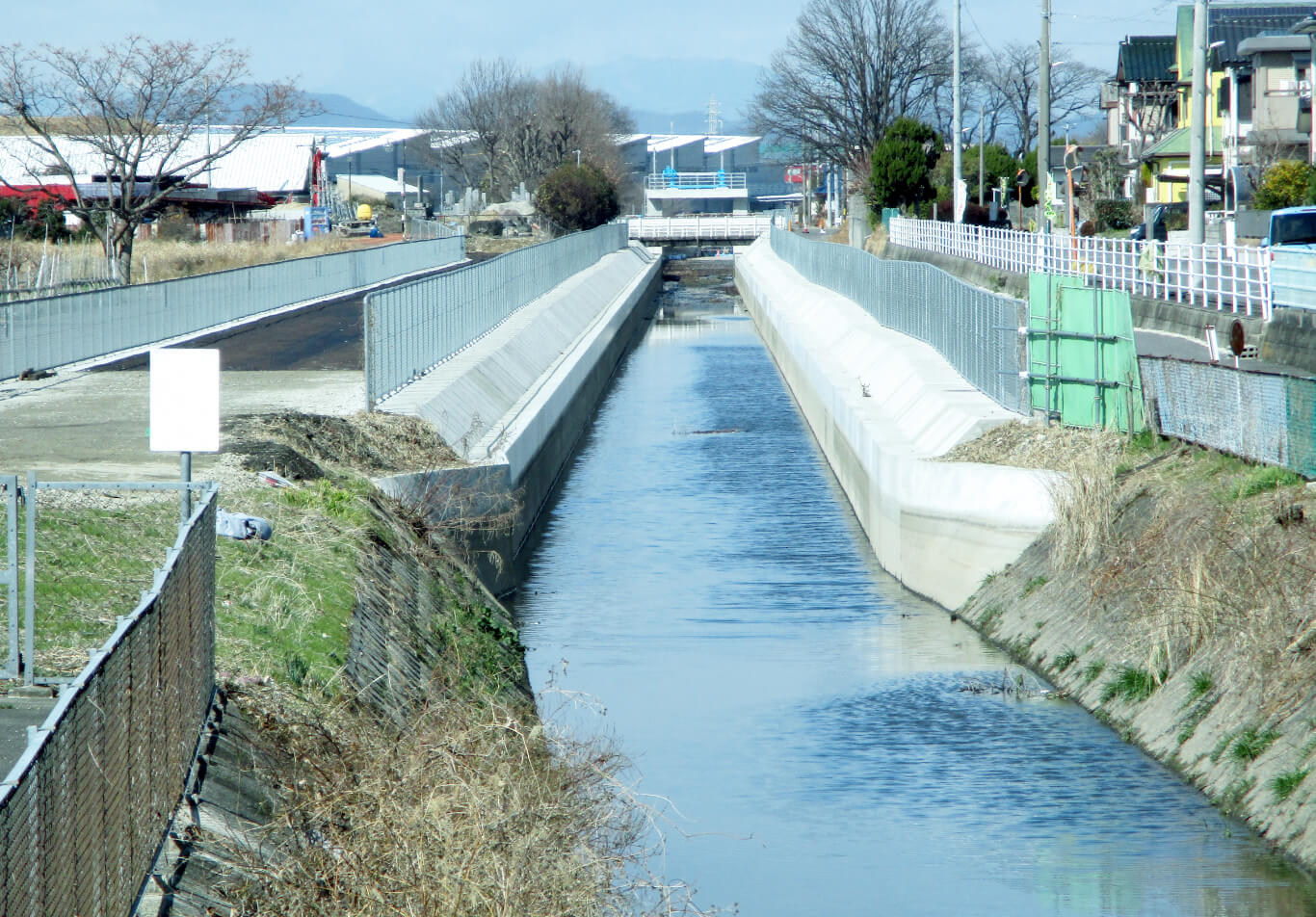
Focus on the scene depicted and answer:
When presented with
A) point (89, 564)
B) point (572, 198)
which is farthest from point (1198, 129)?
point (572, 198)

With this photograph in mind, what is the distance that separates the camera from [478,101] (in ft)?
545

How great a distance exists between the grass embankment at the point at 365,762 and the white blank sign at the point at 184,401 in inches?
52.2

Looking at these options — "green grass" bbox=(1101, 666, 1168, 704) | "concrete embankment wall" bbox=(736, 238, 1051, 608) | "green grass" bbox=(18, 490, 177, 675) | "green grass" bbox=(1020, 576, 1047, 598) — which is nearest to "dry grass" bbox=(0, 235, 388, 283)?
"concrete embankment wall" bbox=(736, 238, 1051, 608)

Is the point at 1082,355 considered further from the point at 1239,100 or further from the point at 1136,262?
the point at 1239,100

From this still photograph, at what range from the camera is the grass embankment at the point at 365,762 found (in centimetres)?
777

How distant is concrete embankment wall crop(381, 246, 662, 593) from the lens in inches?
847

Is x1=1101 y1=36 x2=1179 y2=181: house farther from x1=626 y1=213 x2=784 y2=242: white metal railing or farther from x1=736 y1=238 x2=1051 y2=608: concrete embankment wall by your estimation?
x1=736 y1=238 x2=1051 y2=608: concrete embankment wall

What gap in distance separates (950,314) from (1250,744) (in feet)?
59.1

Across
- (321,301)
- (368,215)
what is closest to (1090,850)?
(321,301)

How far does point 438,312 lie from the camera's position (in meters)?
31.3

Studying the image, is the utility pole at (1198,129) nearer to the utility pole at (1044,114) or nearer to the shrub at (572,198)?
the utility pole at (1044,114)

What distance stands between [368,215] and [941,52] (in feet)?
125

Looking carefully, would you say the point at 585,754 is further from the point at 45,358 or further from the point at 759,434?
the point at 759,434

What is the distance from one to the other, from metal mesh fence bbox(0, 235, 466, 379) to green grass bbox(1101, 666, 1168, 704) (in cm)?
1808
